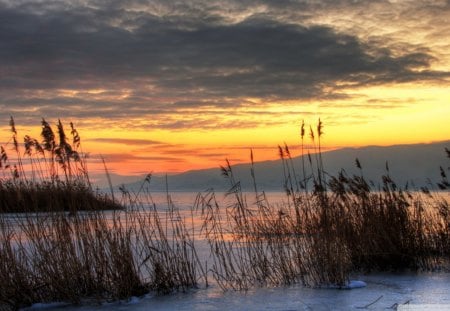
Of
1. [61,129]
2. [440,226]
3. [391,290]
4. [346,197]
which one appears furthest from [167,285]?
[440,226]

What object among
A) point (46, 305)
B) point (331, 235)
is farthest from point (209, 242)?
point (46, 305)

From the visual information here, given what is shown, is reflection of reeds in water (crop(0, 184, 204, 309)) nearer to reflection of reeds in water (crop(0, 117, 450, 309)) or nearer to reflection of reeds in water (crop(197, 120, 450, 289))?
reflection of reeds in water (crop(0, 117, 450, 309))

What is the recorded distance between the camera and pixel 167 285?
6.71m

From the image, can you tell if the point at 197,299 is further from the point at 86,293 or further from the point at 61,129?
the point at 61,129

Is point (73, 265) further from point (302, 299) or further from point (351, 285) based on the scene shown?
point (351, 285)

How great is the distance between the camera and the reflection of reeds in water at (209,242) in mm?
6162

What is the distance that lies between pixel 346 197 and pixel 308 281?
1968 millimetres

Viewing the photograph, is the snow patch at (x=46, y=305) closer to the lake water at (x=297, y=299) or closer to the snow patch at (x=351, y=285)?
the lake water at (x=297, y=299)

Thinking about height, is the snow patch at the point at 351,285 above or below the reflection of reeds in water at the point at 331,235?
below

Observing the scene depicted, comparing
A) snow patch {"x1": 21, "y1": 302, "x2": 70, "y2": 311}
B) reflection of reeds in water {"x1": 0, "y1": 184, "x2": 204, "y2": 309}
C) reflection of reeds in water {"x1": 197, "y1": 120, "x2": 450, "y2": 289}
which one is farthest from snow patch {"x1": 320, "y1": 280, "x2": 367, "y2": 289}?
snow patch {"x1": 21, "y1": 302, "x2": 70, "y2": 311}

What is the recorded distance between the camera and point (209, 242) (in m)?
7.39

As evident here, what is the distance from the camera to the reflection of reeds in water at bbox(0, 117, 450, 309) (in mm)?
6162

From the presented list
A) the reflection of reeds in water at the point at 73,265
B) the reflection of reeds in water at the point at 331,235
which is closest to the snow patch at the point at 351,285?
the reflection of reeds in water at the point at 331,235

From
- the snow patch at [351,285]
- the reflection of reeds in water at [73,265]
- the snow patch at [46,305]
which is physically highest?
the reflection of reeds in water at [73,265]
